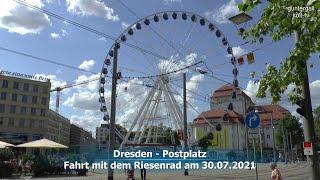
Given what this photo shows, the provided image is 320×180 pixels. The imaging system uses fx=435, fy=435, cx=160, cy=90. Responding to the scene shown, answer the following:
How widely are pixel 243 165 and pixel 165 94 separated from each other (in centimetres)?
1357

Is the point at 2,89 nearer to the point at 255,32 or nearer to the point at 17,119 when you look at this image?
the point at 17,119

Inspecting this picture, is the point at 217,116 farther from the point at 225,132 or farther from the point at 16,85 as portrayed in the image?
the point at 16,85

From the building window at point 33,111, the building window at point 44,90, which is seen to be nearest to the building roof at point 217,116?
the building window at point 44,90

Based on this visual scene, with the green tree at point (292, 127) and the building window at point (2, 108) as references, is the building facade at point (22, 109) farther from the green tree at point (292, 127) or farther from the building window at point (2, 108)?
the green tree at point (292, 127)

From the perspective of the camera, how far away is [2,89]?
97.9m

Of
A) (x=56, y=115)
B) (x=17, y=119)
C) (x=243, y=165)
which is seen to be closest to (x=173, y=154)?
(x=243, y=165)

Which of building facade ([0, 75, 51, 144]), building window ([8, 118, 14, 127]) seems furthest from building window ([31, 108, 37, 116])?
building window ([8, 118, 14, 127])

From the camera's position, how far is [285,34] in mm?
9680

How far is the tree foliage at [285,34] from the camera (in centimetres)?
786

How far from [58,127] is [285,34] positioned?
6306 inches

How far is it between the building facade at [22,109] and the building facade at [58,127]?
36728 millimetres

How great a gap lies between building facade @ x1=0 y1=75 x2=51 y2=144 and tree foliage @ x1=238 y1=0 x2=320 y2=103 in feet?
301

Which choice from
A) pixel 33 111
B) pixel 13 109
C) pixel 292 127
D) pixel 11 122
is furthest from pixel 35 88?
pixel 292 127

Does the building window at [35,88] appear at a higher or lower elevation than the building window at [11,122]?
higher
